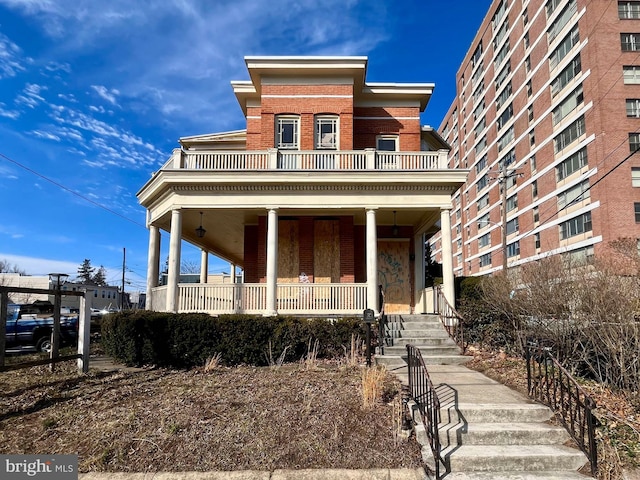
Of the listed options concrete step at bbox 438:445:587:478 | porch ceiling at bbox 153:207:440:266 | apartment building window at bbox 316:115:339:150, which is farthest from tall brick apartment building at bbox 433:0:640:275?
concrete step at bbox 438:445:587:478

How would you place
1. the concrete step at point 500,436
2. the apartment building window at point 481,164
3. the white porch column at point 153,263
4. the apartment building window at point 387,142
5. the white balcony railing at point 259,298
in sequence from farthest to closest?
the apartment building window at point 481,164 → the apartment building window at point 387,142 → the white porch column at point 153,263 → the white balcony railing at point 259,298 → the concrete step at point 500,436

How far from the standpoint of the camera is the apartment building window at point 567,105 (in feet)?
119

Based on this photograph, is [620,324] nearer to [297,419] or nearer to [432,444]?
[432,444]

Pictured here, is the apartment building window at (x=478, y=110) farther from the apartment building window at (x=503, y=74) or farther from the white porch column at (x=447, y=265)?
the white porch column at (x=447, y=265)

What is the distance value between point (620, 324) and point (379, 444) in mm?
4212

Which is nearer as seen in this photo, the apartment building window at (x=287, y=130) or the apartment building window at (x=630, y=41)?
the apartment building window at (x=287, y=130)

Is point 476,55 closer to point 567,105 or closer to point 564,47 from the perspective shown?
point 564,47

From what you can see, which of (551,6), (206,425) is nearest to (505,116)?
(551,6)

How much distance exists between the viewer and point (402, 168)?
1327cm

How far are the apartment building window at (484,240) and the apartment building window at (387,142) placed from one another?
1771 inches

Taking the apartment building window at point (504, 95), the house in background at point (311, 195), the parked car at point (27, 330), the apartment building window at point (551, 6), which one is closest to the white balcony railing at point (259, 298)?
the house in background at point (311, 195)

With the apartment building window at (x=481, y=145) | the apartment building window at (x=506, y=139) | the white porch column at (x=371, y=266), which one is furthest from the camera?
the apartment building window at (x=481, y=145)

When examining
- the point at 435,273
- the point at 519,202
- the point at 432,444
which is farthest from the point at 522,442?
the point at 519,202

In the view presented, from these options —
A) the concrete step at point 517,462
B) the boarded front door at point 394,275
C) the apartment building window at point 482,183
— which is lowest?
the concrete step at point 517,462
